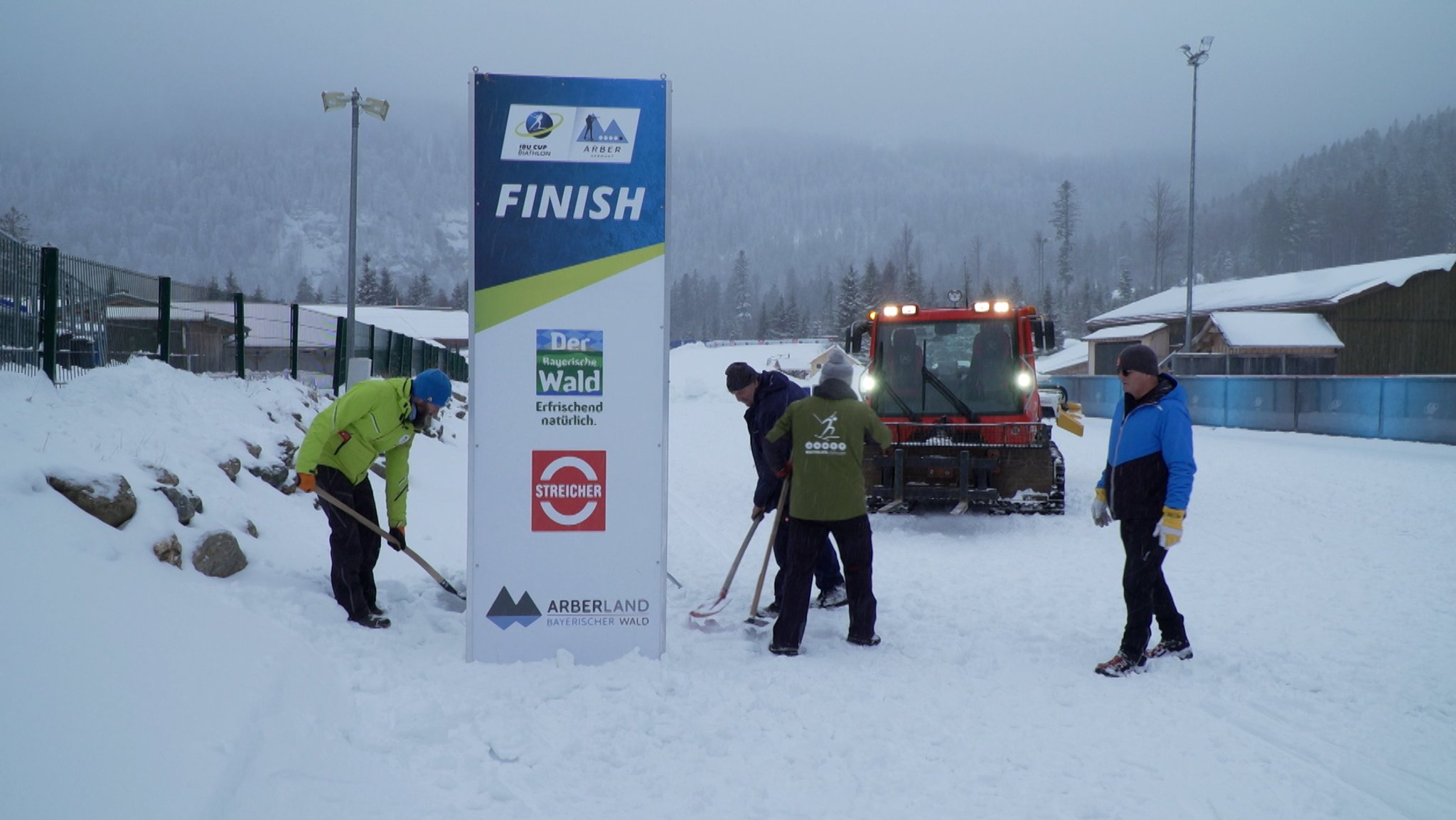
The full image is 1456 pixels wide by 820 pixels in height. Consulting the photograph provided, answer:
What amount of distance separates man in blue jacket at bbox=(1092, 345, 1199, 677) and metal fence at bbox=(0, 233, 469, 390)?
8.53m

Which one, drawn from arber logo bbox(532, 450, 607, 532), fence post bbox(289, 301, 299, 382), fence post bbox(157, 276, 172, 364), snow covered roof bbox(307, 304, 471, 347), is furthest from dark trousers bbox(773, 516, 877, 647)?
snow covered roof bbox(307, 304, 471, 347)

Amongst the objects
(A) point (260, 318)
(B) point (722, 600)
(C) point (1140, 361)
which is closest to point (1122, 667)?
(C) point (1140, 361)

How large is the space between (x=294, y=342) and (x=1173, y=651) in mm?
14287

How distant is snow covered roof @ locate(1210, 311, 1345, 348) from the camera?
37.8 metres

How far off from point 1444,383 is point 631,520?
19.0 metres

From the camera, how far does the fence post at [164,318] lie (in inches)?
430

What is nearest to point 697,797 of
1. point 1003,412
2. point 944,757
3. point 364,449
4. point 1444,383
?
point 944,757

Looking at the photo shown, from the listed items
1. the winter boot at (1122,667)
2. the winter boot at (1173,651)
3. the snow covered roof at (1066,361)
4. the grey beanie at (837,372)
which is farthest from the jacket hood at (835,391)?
the snow covered roof at (1066,361)

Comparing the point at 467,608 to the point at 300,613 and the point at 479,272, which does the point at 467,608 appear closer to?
the point at 300,613

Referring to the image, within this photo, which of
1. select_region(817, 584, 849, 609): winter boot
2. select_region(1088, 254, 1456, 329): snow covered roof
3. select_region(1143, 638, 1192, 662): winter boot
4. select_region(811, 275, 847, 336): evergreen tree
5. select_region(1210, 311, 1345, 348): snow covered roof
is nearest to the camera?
select_region(1143, 638, 1192, 662): winter boot

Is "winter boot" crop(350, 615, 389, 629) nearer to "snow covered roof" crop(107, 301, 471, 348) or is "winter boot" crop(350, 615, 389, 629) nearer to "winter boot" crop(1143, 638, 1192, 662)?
"winter boot" crop(1143, 638, 1192, 662)

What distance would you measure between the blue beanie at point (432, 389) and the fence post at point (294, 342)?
35.5ft

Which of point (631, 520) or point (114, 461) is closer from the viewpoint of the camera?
point (631, 520)

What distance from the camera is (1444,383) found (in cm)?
1769
